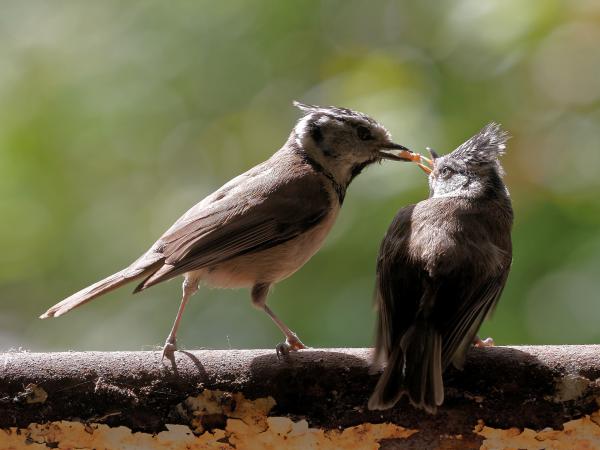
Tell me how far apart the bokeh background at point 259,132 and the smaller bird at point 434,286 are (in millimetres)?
524

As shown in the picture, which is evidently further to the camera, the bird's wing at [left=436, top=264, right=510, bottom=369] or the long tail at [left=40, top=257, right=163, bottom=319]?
the long tail at [left=40, top=257, right=163, bottom=319]

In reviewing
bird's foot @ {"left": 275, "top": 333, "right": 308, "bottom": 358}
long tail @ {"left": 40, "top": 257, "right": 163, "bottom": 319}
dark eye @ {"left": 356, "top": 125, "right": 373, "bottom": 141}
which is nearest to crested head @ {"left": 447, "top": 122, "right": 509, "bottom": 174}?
dark eye @ {"left": 356, "top": 125, "right": 373, "bottom": 141}

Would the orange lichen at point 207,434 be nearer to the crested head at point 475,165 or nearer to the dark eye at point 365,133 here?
the crested head at point 475,165

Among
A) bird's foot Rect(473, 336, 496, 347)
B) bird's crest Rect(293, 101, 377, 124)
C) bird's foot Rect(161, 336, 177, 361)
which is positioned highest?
bird's crest Rect(293, 101, 377, 124)

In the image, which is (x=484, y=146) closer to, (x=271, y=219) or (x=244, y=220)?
(x=271, y=219)

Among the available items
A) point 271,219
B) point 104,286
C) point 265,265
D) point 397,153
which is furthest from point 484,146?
point 104,286

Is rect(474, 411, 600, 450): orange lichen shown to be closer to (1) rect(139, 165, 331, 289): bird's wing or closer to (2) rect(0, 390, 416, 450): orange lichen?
(2) rect(0, 390, 416, 450): orange lichen

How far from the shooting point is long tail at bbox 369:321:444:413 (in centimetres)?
286

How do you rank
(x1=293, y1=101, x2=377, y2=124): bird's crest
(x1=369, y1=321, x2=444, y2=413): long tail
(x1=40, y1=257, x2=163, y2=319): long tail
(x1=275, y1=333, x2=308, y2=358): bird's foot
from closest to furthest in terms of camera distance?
1. (x1=369, y1=321, x2=444, y2=413): long tail
2. (x1=275, y1=333, x2=308, y2=358): bird's foot
3. (x1=40, y1=257, x2=163, y2=319): long tail
4. (x1=293, y1=101, x2=377, y2=124): bird's crest

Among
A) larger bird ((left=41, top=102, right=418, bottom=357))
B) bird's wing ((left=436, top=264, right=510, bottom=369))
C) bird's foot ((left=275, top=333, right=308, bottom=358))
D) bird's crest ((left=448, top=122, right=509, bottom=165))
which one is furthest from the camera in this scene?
bird's crest ((left=448, top=122, right=509, bottom=165))

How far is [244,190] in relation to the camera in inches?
171

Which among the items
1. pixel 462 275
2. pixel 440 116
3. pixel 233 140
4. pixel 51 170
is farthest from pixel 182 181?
pixel 462 275

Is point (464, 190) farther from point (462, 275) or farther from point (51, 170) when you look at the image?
point (51, 170)

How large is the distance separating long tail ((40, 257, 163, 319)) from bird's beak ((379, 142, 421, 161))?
1.21 m
